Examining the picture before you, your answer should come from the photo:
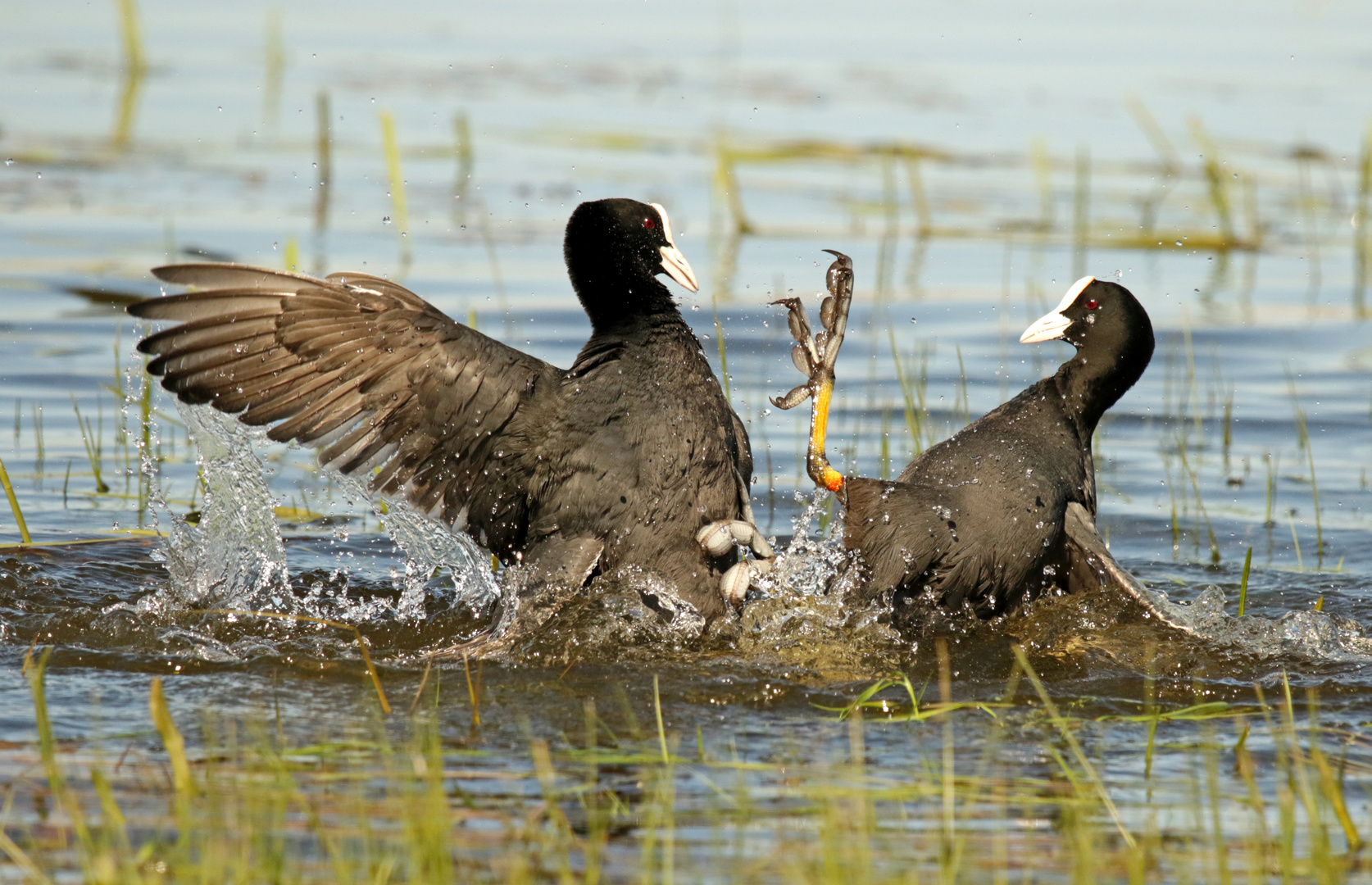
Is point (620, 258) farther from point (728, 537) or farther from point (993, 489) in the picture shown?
point (993, 489)

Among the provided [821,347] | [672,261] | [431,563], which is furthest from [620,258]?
[431,563]

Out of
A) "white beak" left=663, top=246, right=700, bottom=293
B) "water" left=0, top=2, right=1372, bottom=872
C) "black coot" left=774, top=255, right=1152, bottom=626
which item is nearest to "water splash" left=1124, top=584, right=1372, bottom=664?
"water" left=0, top=2, right=1372, bottom=872

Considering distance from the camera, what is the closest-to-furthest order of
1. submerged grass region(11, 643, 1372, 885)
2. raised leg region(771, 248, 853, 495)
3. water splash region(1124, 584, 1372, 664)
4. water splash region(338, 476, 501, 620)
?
submerged grass region(11, 643, 1372, 885) → water splash region(1124, 584, 1372, 664) → raised leg region(771, 248, 853, 495) → water splash region(338, 476, 501, 620)

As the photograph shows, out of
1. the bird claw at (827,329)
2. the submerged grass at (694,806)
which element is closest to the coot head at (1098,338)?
the bird claw at (827,329)

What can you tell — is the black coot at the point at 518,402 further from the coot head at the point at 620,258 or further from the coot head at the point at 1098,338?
the coot head at the point at 1098,338

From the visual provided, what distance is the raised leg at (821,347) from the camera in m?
4.59

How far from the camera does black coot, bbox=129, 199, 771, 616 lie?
4.16 metres

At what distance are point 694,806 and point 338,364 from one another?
1.69m

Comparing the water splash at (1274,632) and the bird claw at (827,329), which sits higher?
the bird claw at (827,329)

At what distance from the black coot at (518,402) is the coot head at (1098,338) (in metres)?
1.10

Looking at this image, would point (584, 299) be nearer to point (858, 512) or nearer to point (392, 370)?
point (392, 370)

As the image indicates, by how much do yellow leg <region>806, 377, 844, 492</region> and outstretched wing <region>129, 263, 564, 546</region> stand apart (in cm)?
82

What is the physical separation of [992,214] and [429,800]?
27.9ft

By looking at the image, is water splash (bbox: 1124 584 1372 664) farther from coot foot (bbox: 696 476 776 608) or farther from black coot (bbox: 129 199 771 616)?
black coot (bbox: 129 199 771 616)
